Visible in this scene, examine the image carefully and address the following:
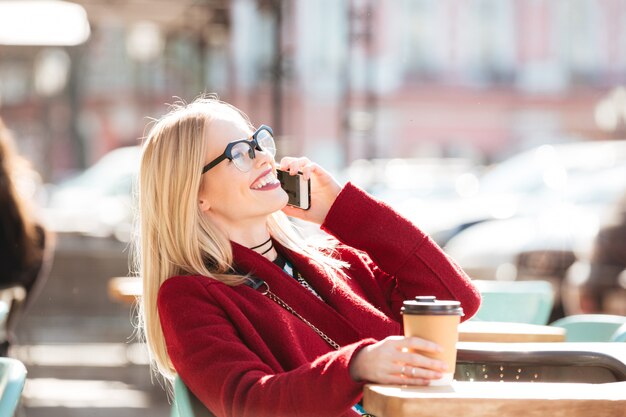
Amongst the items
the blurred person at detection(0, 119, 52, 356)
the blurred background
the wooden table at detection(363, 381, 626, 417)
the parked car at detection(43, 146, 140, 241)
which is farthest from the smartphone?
the parked car at detection(43, 146, 140, 241)

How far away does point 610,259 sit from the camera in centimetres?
655

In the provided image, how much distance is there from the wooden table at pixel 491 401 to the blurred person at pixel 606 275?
4.32m

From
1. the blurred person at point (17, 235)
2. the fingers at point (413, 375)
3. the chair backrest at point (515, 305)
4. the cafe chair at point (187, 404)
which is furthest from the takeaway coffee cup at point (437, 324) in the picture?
the blurred person at point (17, 235)

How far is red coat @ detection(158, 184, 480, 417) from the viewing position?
208 centimetres

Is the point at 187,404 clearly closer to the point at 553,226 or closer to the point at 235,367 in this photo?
the point at 235,367

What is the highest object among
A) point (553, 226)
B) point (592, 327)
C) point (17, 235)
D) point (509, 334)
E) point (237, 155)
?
point (237, 155)

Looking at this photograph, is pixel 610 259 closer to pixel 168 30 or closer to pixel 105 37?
pixel 168 30

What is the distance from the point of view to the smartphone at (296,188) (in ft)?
9.11

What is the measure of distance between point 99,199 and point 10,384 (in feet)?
62.1

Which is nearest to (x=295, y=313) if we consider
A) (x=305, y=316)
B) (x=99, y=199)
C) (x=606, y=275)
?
(x=305, y=316)

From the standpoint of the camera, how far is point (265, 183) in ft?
8.55

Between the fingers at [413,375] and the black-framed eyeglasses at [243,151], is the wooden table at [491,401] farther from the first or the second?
the black-framed eyeglasses at [243,151]

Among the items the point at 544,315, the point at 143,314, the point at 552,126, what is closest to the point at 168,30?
the point at 544,315

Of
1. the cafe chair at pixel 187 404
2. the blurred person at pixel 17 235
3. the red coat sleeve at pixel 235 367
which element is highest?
the red coat sleeve at pixel 235 367
